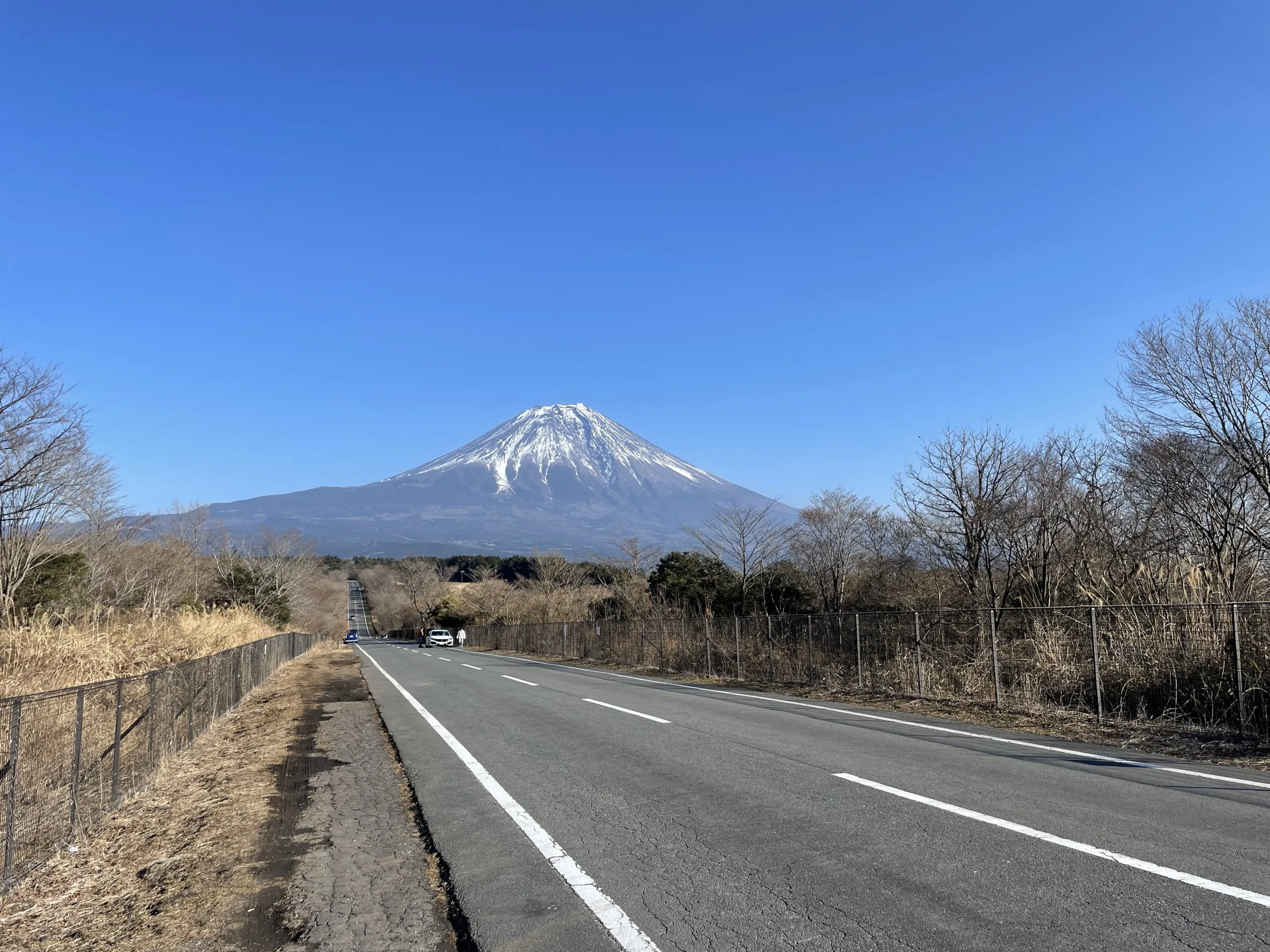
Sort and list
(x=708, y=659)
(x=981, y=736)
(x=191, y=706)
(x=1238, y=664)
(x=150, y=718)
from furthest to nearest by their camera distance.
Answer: (x=708, y=659)
(x=191, y=706)
(x=981, y=736)
(x=1238, y=664)
(x=150, y=718)

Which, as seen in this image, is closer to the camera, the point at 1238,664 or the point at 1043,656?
the point at 1238,664

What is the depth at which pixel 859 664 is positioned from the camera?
17.4 m

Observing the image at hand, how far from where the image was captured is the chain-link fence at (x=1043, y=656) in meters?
10.9

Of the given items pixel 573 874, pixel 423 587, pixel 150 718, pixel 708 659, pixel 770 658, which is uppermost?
pixel 423 587

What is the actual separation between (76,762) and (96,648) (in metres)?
10.2

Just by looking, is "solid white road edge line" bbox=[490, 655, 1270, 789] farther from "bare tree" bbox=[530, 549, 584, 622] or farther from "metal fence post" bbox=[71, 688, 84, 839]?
"bare tree" bbox=[530, 549, 584, 622]

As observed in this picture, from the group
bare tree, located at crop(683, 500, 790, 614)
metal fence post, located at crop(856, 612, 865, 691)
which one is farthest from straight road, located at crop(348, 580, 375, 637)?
metal fence post, located at crop(856, 612, 865, 691)

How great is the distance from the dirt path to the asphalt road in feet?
1.26

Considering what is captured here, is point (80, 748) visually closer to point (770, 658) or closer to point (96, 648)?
point (96, 648)

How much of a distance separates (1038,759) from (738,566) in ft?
101

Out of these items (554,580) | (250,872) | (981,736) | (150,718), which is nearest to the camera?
(250,872)

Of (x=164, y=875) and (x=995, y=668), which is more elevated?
(x=995, y=668)

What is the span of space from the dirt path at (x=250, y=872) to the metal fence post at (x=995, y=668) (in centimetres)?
990

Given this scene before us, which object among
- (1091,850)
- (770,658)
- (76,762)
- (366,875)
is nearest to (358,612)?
(770,658)
